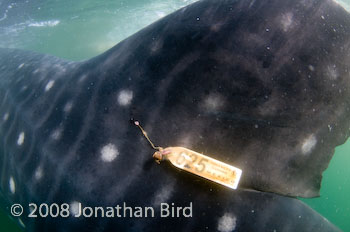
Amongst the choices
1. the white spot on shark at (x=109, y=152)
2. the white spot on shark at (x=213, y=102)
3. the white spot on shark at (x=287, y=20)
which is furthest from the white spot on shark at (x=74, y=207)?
the white spot on shark at (x=287, y=20)

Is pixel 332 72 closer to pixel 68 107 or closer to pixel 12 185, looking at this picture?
pixel 68 107

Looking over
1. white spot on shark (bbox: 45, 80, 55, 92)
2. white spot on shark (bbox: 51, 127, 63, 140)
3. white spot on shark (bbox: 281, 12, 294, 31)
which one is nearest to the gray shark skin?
white spot on shark (bbox: 281, 12, 294, 31)

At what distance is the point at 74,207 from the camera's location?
224 centimetres

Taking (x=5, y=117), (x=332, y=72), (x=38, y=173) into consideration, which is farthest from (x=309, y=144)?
(x=5, y=117)

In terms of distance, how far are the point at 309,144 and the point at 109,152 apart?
62.6 inches

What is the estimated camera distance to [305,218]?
6.23 ft

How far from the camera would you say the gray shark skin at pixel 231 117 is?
1.84 m

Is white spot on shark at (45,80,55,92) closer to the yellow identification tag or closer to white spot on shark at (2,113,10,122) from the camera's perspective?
white spot on shark at (2,113,10,122)

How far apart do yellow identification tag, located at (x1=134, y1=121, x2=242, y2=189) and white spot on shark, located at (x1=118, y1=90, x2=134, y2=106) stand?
0.58m

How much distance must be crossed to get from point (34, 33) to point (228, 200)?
98.3 feet

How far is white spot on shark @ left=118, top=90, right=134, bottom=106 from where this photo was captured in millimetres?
2176

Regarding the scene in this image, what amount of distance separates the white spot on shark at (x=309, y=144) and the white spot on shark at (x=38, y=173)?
2.45 m

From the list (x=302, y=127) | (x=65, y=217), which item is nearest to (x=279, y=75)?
(x=302, y=127)

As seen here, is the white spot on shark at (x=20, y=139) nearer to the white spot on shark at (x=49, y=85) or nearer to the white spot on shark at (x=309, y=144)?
the white spot on shark at (x=49, y=85)
